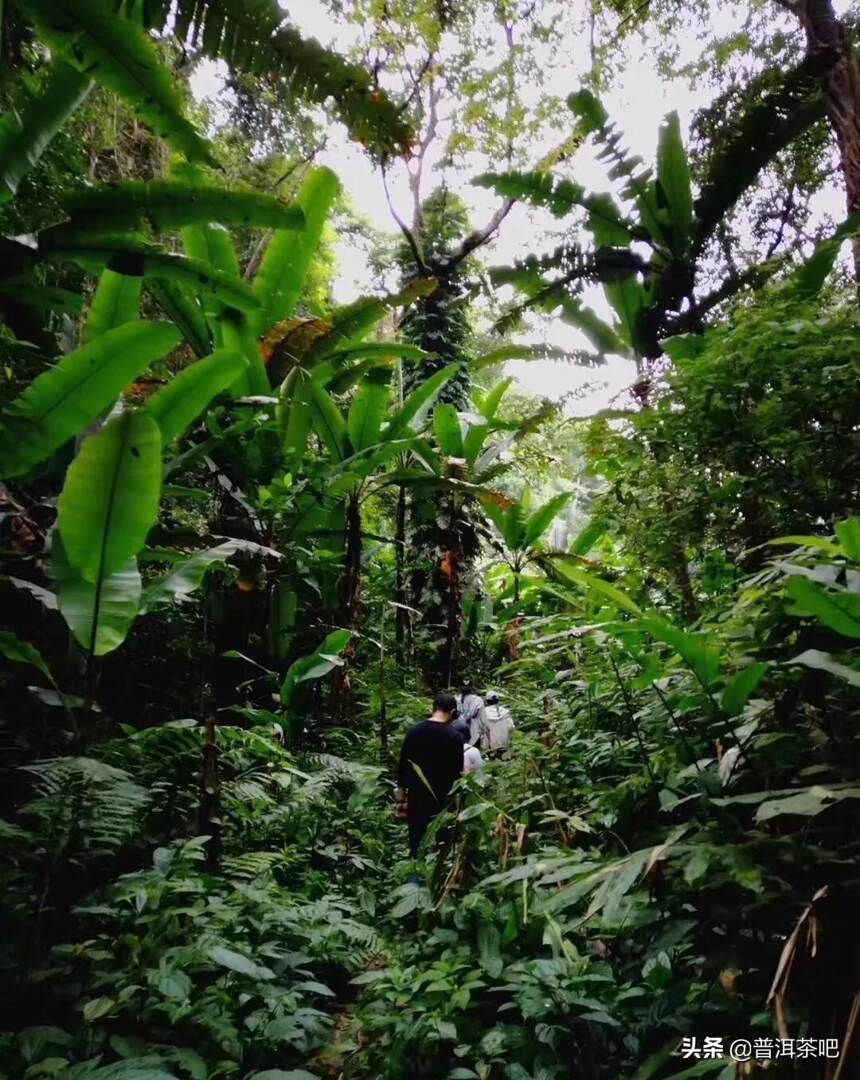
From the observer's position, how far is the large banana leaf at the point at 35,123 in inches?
92.4

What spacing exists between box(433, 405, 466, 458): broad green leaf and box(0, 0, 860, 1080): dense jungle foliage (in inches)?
1.3

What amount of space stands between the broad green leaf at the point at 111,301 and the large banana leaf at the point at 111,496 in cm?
131

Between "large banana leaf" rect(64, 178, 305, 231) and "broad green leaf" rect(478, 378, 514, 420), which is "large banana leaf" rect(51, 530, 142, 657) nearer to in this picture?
"large banana leaf" rect(64, 178, 305, 231)

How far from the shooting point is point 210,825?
2.52 meters

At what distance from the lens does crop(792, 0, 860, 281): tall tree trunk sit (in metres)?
3.14

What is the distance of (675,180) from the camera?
4.02m

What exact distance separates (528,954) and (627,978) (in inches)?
13.5

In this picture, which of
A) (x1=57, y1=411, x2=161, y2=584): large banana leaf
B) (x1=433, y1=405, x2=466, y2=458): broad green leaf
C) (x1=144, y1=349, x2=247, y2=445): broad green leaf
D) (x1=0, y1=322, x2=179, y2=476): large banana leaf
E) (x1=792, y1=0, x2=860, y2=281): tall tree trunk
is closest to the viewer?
(x1=57, y1=411, x2=161, y2=584): large banana leaf

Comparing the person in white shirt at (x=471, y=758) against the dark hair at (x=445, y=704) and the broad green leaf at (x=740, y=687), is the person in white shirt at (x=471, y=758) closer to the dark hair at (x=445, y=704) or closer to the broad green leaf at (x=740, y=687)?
the dark hair at (x=445, y=704)

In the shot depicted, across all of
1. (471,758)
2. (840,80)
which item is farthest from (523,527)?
(840,80)

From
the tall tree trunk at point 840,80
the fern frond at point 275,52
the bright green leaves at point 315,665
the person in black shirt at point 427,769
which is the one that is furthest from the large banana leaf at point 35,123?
the tall tree trunk at point 840,80

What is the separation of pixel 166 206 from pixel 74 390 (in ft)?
2.71

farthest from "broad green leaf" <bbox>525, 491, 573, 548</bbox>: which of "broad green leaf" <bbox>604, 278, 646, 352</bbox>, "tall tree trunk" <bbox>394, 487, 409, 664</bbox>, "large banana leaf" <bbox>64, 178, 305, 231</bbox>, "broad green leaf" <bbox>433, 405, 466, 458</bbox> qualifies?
"large banana leaf" <bbox>64, 178, 305, 231</bbox>

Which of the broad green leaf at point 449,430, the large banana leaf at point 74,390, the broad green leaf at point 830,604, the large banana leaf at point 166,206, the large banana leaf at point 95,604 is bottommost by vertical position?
the broad green leaf at point 830,604
